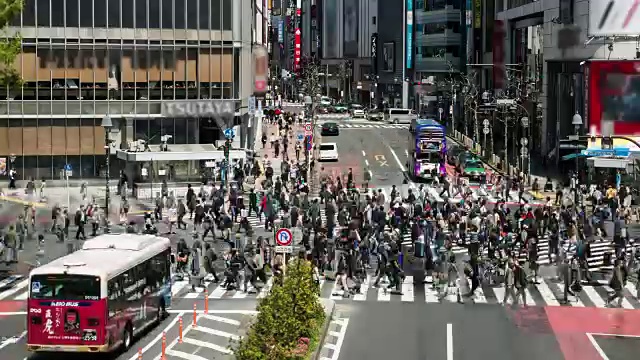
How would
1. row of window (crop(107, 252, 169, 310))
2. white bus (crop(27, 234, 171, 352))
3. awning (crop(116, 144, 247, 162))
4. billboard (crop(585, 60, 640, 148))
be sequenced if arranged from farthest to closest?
billboard (crop(585, 60, 640, 148)) < awning (crop(116, 144, 247, 162)) < row of window (crop(107, 252, 169, 310)) < white bus (crop(27, 234, 171, 352))

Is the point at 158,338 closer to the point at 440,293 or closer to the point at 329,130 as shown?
the point at 440,293

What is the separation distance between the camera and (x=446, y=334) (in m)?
28.0

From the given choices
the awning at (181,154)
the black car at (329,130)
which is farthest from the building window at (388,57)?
the awning at (181,154)

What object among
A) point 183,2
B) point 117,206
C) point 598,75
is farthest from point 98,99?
point 598,75

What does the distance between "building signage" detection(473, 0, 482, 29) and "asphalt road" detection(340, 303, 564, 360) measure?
8946 centimetres

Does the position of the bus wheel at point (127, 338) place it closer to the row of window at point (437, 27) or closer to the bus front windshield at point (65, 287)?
the bus front windshield at point (65, 287)

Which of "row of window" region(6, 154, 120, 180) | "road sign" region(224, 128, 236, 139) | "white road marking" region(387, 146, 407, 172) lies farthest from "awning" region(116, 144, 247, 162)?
"white road marking" region(387, 146, 407, 172)

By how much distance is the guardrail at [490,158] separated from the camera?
233 ft

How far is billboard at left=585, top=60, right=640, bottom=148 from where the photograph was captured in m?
71.4

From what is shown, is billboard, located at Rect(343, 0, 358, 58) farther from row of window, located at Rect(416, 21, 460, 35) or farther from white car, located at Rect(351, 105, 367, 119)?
white car, located at Rect(351, 105, 367, 119)

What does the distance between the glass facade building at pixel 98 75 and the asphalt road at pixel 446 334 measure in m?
39.6

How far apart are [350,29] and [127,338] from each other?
570ft

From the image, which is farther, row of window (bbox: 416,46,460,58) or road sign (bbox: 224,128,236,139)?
row of window (bbox: 416,46,460,58)

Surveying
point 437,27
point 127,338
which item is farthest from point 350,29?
point 127,338
